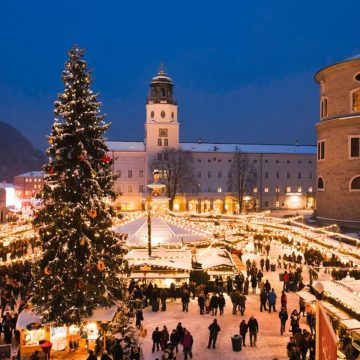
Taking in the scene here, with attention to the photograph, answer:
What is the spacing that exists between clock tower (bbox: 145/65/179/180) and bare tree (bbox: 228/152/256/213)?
9.92 meters

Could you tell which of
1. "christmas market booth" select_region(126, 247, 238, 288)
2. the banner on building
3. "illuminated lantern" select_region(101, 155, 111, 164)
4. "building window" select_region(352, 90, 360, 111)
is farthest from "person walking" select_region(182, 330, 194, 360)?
"building window" select_region(352, 90, 360, 111)

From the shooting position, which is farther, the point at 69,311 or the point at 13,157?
the point at 13,157

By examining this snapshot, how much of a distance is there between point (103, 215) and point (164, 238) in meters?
12.2

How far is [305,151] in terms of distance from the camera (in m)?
79.3

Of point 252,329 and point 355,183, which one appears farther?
point 355,183

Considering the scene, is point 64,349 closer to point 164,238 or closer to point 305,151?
point 164,238

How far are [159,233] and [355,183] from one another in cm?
1816

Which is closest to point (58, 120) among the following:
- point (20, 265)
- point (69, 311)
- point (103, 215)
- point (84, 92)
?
point (84, 92)

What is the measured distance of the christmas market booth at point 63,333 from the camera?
47.4ft

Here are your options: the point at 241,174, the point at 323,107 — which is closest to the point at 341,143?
the point at 323,107

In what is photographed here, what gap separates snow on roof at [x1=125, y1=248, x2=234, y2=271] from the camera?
22.1 m

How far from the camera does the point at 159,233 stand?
90.0 feet

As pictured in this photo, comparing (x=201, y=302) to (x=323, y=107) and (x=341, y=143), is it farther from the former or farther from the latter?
(x=323, y=107)

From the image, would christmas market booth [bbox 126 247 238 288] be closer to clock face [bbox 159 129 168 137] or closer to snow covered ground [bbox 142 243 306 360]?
snow covered ground [bbox 142 243 306 360]
